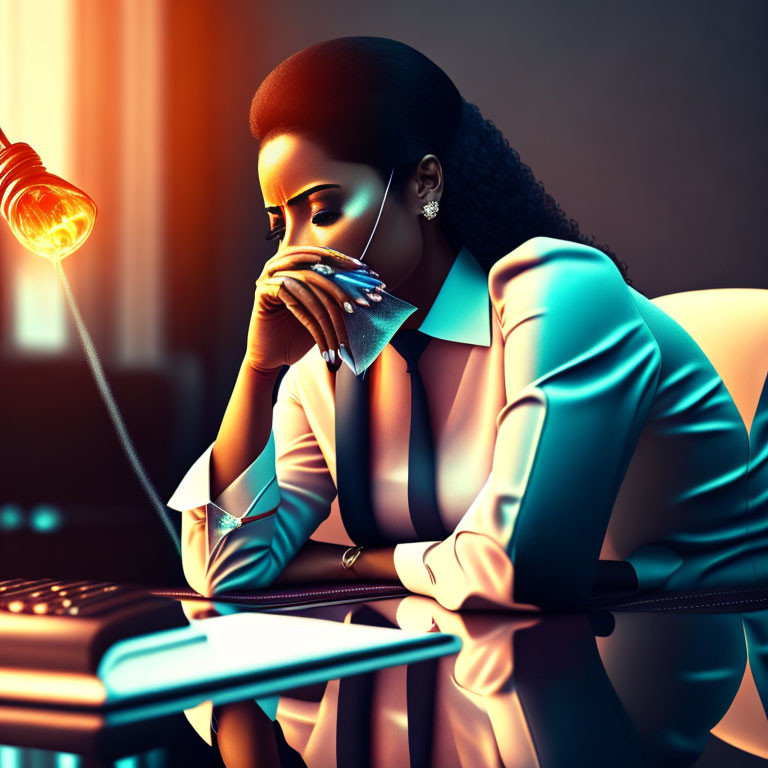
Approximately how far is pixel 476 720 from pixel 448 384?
33.6 inches

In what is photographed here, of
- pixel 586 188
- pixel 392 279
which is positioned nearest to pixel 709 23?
pixel 586 188

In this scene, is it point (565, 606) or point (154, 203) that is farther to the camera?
point (154, 203)

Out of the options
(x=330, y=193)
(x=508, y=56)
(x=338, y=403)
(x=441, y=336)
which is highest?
(x=508, y=56)

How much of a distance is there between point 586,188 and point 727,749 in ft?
6.81

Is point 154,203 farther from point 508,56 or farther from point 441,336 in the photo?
point 441,336

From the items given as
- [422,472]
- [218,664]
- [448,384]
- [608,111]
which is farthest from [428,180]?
[608,111]

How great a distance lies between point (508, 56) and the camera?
2500 millimetres

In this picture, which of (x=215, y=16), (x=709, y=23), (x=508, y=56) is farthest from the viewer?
(x=215, y=16)

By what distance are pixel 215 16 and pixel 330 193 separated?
1.90 metres

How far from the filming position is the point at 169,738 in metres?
0.52

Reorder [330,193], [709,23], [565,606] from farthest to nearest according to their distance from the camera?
[709,23], [330,193], [565,606]

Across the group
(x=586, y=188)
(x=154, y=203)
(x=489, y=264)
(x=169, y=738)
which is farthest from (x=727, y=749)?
(x=154, y=203)

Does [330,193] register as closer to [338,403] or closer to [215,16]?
[338,403]

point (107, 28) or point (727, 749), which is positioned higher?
point (107, 28)
